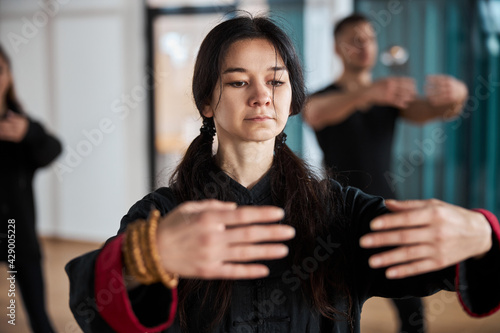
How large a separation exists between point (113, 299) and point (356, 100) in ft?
5.05

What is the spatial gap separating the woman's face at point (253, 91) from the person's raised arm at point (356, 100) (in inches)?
33.5

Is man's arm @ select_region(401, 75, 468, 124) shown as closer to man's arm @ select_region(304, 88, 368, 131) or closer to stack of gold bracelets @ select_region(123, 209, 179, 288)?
man's arm @ select_region(304, 88, 368, 131)

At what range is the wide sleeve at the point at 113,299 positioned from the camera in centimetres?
74

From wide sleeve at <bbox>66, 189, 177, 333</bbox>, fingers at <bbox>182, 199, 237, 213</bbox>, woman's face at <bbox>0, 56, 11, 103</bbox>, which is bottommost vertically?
wide sleeve at <bbox>66, 189, 177, 333</bbox>

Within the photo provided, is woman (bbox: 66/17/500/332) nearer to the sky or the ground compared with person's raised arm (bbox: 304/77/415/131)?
nearer to the ground

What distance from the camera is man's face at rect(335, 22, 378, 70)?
2207 mm

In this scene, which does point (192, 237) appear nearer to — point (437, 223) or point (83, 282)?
point (83, 282)

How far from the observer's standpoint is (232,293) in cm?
98

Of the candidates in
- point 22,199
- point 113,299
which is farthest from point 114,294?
point 22,199

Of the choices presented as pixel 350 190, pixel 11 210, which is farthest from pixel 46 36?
pixel 350 190

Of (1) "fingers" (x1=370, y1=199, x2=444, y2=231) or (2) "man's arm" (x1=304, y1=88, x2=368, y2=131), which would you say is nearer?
(1) "fingers" (x1=370, y1=199, x2=444, y2=231)

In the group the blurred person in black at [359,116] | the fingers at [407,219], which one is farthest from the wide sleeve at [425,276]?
the blurred person in black at [359,116]

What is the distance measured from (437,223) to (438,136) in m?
3.29

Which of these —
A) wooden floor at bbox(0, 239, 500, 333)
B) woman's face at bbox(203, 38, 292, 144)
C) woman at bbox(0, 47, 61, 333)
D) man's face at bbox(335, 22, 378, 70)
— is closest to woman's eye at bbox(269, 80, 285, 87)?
woman's face at bbox(203, 38, 292, 144)
